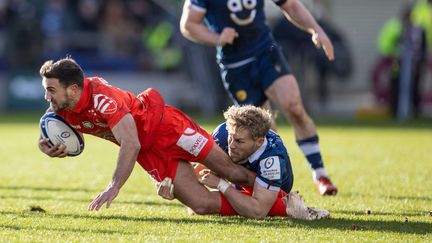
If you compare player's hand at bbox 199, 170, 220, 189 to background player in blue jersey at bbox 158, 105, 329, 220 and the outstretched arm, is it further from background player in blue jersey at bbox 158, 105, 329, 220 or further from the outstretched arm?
the outstretched arm

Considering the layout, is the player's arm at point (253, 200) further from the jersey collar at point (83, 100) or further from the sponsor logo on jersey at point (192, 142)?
the jersey collar at point (83, 100)

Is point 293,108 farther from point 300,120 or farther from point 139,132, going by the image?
point 139,132

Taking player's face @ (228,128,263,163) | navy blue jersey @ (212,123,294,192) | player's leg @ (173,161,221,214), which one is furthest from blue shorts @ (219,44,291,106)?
player's leg @ (173,161,221,214)

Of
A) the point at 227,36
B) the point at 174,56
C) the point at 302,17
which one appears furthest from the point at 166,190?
the point at 174,56

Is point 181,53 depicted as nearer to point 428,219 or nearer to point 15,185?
point 15,185

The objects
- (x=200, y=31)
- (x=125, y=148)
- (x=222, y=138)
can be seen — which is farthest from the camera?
(x=200, y=31)

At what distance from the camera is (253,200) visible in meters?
6.88

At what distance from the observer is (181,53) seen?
20719 millimetres

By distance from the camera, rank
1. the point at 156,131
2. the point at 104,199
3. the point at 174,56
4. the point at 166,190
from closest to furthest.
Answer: the point at 104,199 < the point at 166,190 < the point at 156,131 < the point at 174,56

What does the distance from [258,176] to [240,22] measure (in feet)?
7.18

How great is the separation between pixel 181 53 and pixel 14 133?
5824 mm

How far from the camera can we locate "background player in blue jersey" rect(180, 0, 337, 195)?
28.2 feet

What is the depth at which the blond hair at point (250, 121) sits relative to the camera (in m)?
6.87

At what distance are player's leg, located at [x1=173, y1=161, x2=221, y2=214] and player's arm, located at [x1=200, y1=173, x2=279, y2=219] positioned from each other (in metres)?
0.10
